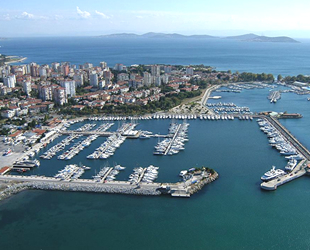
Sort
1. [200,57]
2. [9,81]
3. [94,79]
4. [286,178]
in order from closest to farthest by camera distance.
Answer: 1. [286,178]
2. [9,81]
3. [94,79]
4. [200,57]

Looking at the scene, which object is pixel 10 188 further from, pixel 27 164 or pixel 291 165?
pixel 291 165

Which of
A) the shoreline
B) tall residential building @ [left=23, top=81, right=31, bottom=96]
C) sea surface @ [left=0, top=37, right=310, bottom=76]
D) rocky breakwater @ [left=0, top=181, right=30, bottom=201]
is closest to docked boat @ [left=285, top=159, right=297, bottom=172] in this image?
the shoreline

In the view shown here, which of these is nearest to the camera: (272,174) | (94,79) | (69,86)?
Answer: (272,174)

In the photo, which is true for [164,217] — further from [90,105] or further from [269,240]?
[90,105]

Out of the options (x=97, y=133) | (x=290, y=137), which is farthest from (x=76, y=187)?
(x=290, y=137)

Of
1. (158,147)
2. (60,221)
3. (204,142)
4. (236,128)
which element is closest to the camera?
(60,221)

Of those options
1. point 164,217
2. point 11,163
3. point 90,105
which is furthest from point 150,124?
point 164,217
